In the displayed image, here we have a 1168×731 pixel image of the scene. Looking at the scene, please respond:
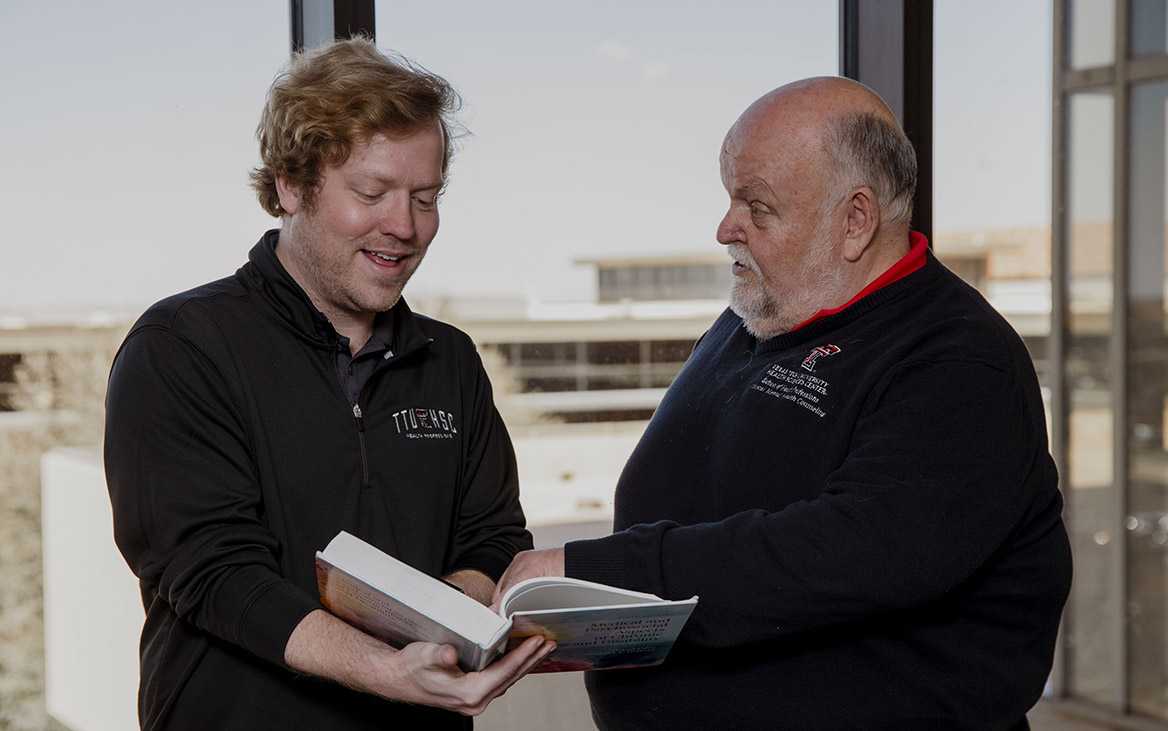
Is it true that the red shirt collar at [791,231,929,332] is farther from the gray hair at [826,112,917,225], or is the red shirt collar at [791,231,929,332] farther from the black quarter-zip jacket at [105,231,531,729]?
the black quarter-zip jacket at [105,231,531,729]

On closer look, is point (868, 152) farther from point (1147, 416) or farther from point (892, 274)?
point (1147, 416)

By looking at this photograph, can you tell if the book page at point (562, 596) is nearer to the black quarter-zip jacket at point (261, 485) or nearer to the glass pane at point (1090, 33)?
the black quarter-zip jacket at point (261, 485)

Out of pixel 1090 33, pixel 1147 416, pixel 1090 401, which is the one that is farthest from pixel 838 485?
pixel 1090 33

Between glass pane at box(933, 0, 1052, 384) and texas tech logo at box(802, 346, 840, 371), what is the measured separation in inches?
129

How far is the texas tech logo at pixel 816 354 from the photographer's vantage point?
160 centimetres

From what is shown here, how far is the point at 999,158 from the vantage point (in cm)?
499

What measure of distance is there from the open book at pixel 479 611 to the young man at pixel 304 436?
1.7 inches

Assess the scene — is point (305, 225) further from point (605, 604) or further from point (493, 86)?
point (493, 86)

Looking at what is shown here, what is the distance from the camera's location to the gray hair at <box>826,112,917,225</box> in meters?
1.63

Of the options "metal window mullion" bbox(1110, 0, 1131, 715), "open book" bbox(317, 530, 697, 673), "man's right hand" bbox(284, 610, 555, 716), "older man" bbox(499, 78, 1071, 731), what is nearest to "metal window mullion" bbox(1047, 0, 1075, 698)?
"metal window mullion" bbox(1110, 0, 1131, 715)

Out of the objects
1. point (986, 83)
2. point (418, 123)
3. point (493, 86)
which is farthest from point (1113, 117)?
point (418, 123)

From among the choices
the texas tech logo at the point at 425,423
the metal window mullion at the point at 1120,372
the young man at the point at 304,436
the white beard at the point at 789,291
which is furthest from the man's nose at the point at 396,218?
the metal window mullion at the point at 1120,372

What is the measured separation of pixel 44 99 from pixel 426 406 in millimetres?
1771

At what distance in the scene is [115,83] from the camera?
9.02 feet
